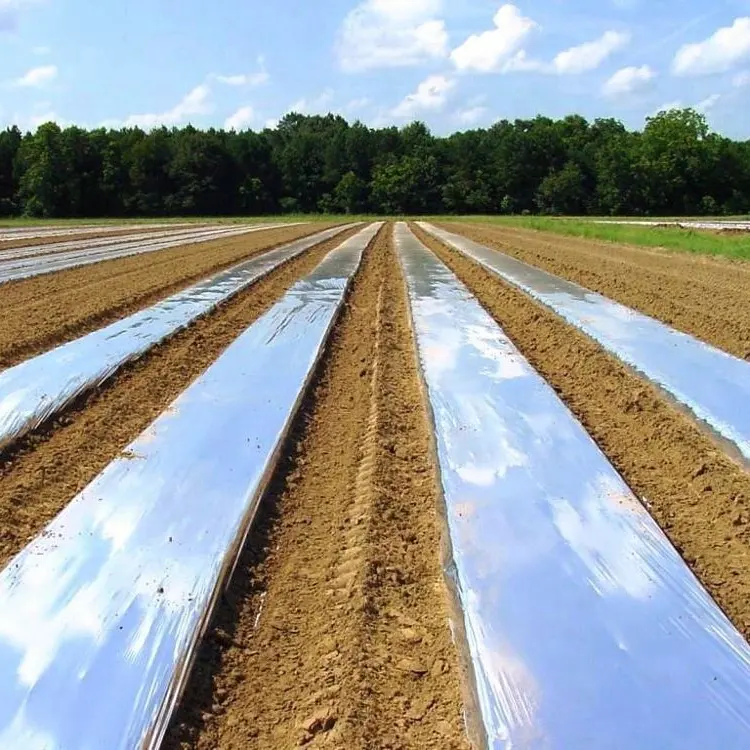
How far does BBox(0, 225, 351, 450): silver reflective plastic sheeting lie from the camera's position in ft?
19.1

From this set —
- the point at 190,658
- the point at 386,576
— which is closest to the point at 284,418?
the point at 386,576

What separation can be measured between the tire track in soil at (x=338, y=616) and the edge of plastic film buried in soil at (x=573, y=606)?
0.57ft

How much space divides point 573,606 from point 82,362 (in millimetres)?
5334

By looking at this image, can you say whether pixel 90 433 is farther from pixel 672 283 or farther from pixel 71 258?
pixel 71 258

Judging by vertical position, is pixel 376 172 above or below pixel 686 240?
above

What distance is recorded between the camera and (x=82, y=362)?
284 inches

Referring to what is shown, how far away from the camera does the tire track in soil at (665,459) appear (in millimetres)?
3793

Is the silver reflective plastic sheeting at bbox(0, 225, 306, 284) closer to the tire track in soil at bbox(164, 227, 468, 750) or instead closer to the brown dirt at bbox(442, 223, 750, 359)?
the brown dirt at bbox(442, 223, 750, 359)

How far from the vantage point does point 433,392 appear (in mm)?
6332

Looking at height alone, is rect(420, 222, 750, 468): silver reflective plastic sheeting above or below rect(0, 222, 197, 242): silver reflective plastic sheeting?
above

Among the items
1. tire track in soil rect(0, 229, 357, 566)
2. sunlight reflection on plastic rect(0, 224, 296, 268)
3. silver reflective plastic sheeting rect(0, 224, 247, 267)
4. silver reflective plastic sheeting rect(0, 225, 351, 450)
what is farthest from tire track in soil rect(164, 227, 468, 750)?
silver reflective plastic sheeting rect(0, 224, 247, 267)

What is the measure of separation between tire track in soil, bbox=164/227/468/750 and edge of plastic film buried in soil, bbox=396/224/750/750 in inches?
6.8

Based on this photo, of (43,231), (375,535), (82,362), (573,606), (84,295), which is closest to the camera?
(573,606)

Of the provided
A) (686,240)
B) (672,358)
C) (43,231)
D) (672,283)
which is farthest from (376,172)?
(672,358)
